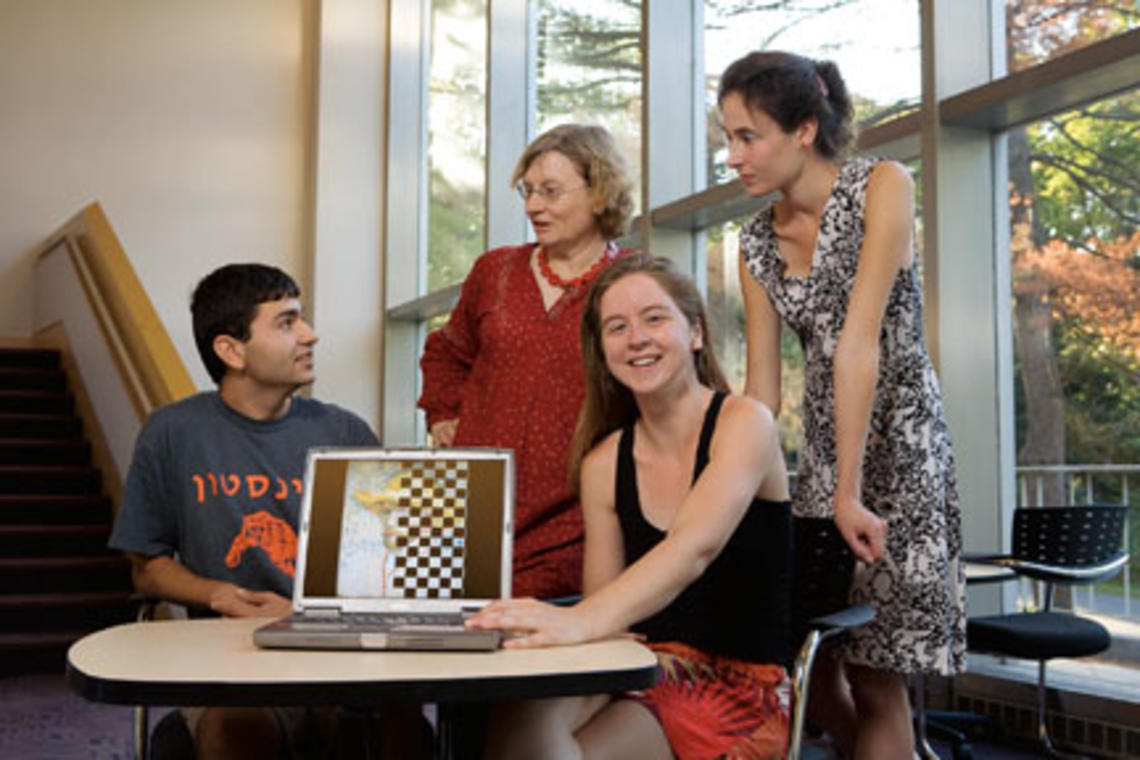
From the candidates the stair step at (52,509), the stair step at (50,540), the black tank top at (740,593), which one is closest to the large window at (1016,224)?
the black tank top at (740,593)

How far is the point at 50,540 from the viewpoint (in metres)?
6.39

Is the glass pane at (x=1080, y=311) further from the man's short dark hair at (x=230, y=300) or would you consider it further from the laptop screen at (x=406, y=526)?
the laptop screen at (x=406, y=526)

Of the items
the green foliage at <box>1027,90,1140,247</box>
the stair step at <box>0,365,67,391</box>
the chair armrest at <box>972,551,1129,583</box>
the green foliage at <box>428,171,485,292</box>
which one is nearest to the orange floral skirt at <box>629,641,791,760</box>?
the chair armrest at <box>972,551,1129,583</box>

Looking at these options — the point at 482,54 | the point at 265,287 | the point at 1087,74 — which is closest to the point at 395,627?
the point at 265,287

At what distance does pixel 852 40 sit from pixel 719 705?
353 centimetres

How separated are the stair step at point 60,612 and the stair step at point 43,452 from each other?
4.78 feet

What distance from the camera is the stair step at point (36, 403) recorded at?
7.81 meters

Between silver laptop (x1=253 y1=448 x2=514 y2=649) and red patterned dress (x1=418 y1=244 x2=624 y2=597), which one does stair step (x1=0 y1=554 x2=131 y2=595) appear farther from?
silver laptop (x1=253 y1=448 x2=514 y2=649)

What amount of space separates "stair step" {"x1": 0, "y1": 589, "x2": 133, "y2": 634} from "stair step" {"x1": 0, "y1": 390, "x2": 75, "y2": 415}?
220cm

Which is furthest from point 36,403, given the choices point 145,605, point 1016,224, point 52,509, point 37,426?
point 145,605

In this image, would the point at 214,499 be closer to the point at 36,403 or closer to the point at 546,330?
the point at 546,330

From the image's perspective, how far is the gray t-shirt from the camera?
218cm

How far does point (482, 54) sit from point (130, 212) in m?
3.42

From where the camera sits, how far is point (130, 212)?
9.96 metres
